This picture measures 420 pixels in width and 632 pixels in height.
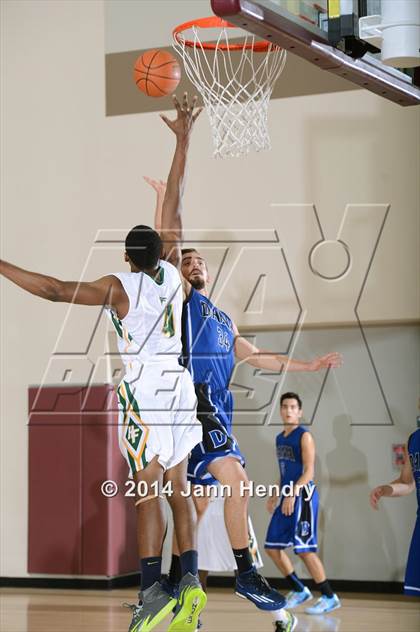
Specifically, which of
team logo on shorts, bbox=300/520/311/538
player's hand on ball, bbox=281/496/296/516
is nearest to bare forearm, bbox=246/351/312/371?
player's hand on ball, bbox=281/496/296/516

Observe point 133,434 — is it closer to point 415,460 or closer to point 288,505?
point 415,460

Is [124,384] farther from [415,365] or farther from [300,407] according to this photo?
[415,365]

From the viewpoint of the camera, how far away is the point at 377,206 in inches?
388

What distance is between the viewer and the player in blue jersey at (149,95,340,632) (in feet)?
20.2

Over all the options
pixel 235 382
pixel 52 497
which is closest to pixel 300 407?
pixel 235 382

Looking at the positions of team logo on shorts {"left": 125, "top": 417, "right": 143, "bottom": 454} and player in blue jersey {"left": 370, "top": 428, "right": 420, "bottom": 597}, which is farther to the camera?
player in blue jersey {"left": 370, "top": 428, "right": 420, "bottom": 597}

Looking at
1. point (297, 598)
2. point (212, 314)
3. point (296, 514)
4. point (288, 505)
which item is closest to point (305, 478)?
point (288, 505)

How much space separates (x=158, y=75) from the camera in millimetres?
7859

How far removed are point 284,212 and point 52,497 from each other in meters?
3.80

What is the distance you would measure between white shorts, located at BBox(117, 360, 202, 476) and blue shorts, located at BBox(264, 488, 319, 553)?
142 inches

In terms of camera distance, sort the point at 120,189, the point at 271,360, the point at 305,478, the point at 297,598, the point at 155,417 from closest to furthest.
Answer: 1. the point at 155,417
2. the point at 271,360
3. the point at 305,478
4. the point at 297,598
5. the point at 120,189

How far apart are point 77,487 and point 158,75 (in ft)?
15.1

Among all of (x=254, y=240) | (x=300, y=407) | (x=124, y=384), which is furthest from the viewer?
(x=254, y=240)

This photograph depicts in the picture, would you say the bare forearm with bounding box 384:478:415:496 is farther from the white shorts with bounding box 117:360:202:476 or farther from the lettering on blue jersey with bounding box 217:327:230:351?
the white shorts with bounding box 117:360:202:476
